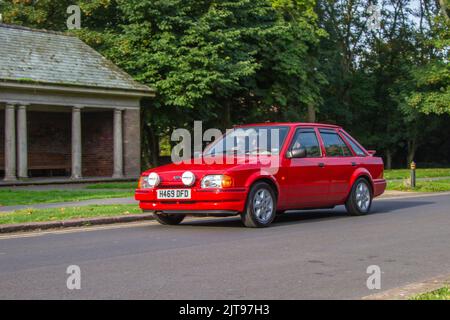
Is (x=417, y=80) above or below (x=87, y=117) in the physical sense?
above

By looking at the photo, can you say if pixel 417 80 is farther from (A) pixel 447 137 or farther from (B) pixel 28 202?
(B) pixel 28 202

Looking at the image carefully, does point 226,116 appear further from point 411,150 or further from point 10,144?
point 411,150

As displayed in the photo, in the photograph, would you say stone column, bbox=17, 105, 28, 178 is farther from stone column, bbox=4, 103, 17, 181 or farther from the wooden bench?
the wooden bench

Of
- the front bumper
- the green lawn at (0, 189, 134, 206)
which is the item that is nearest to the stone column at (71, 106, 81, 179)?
the green lawn at (0, 189, 134, 206)

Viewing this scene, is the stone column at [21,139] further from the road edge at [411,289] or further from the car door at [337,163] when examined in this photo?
the road edge at [411,289]

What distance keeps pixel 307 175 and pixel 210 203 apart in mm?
2120

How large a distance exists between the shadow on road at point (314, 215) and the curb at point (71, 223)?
101 centimetres

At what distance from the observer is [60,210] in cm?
1441

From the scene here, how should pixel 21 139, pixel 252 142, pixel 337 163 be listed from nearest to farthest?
pixel 252 142
pixel 337 163
pixel 21 139

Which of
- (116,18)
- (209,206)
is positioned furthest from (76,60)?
(209,206)

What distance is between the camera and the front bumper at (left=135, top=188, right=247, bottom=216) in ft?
37.6

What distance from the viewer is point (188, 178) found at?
11695 mm

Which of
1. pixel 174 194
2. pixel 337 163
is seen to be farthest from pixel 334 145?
pixel 174 194
